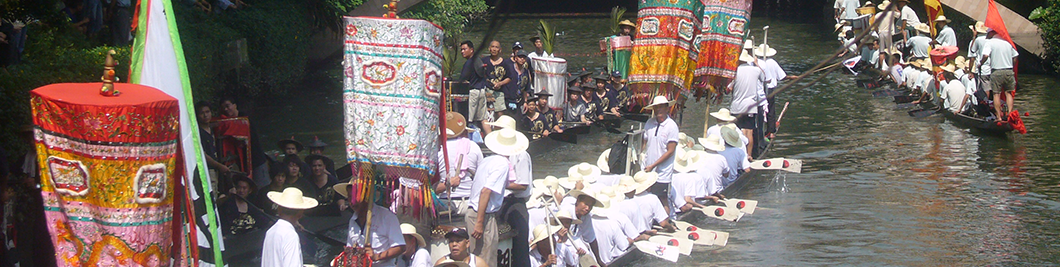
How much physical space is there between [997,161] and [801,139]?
3.10 m

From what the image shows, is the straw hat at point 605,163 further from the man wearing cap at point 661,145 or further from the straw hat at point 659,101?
the straw hat at point 659,101

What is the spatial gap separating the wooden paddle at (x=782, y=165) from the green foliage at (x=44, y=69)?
27.0 feet

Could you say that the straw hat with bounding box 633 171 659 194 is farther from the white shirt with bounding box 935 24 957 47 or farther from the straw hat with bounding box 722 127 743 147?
the white shirt with bounding box 935 24 957 47

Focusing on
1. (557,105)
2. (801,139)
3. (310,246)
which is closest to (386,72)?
(310,246)

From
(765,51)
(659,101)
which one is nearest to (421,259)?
(659,101)

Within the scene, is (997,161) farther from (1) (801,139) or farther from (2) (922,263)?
(2) (922,263)

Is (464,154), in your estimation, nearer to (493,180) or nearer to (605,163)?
(493,180)

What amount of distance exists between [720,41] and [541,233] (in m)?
5.34

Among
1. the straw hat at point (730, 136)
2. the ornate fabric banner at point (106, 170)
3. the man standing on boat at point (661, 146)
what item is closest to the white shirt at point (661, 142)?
the man standing on boat at point (661, 146)

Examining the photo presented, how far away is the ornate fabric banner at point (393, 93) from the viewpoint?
23.6ft

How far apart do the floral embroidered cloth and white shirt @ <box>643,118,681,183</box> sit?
14.6 feet

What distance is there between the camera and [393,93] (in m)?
7.27

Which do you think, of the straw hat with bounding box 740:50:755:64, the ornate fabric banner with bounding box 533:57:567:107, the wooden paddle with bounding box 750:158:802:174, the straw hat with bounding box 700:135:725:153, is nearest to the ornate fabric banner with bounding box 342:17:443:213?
the straw hat with bounding box 700:135:725:153

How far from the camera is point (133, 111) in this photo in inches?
233
